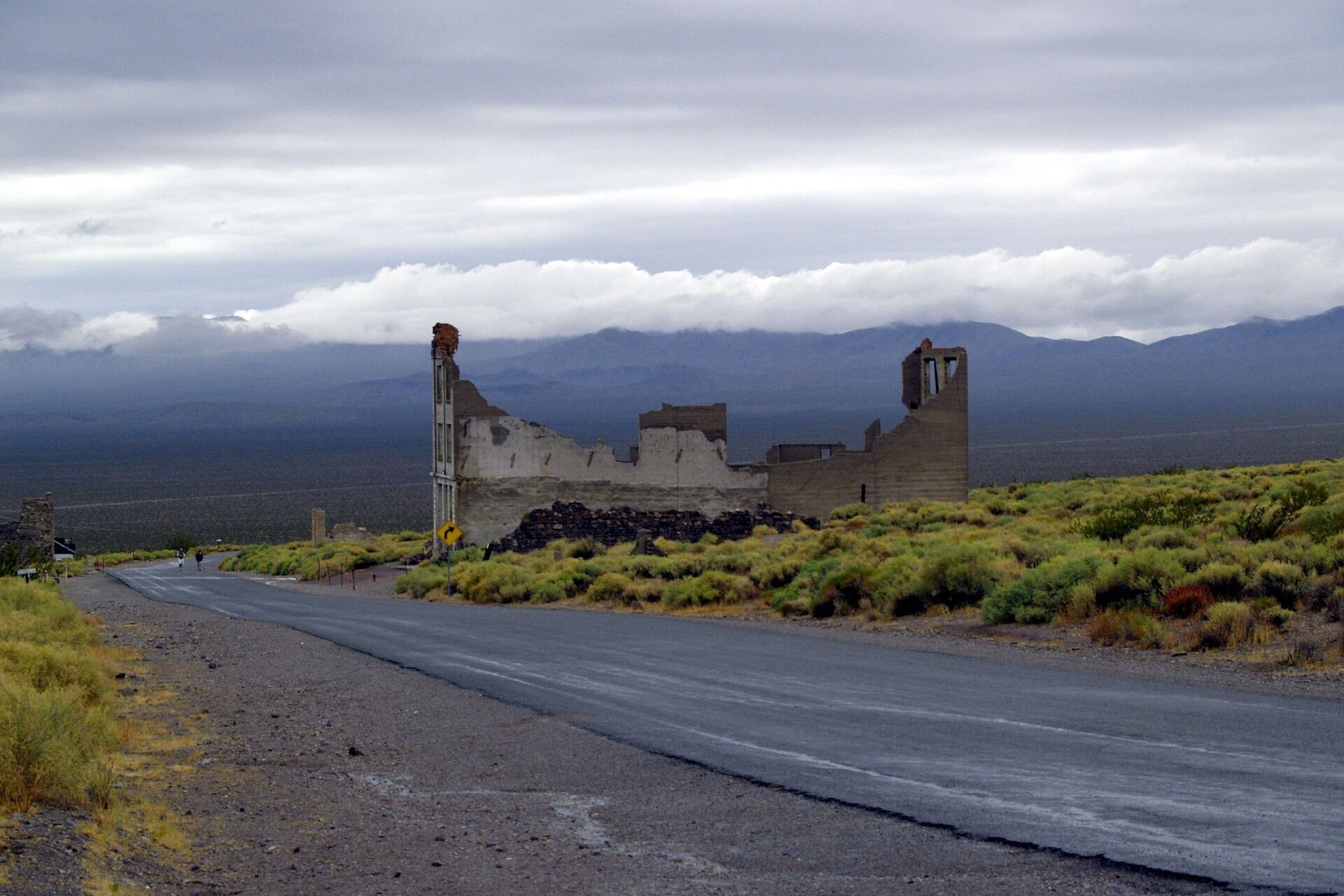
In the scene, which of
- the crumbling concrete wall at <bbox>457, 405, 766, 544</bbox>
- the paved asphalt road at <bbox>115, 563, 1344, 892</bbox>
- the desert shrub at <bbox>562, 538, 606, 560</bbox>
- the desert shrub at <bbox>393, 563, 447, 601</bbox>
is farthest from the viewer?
the crumbling concrete wall at <bbox>457, 405, 766, 544</bbox>

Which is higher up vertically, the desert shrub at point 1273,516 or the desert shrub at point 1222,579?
the desert shrub at point 1273,516

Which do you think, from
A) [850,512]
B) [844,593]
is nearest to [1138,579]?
[844,593]

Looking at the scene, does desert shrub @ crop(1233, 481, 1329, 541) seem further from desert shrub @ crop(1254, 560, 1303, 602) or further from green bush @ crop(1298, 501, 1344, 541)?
desert shrub @ crop(1254, 560, 1303, 602)

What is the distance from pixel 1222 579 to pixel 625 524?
27748mm

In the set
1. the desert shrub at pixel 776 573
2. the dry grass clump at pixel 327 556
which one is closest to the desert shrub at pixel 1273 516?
the desert shrub at pixel 776 573

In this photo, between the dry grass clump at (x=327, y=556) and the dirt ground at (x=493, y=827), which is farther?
the dry grass clump at (x=327, y=556)

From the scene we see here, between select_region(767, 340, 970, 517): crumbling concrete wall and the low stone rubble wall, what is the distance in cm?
79

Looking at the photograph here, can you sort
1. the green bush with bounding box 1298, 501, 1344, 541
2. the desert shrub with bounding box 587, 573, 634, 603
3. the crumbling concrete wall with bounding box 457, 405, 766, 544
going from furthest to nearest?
the crumbling concrete wall with bounding box 457, 405, 766, 544
the desert shrub with bounding box 587, 573, 634, 603
the green bush with bounding box 1298, 501, 1344, 541

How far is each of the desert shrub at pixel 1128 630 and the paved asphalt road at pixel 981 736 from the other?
193 centimetres

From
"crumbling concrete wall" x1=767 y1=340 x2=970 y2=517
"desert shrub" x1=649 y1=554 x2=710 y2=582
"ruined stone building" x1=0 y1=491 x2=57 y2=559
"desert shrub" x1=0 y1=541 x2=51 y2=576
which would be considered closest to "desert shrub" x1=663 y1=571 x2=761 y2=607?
"desert shrub" x1=649 y1=554 x2=710 y2=582

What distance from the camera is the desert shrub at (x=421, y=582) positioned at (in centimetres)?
3859

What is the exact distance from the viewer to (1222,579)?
19156 millimetres

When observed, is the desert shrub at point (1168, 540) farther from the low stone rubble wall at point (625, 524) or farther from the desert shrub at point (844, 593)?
the low stone rubble wall at point (625, 524)

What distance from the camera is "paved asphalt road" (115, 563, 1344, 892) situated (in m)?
8.73
